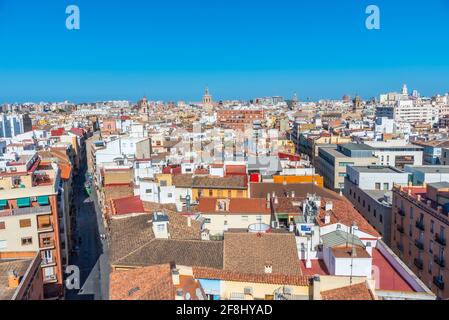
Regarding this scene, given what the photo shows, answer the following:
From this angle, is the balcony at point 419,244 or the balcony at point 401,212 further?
the balcony at point 401,212

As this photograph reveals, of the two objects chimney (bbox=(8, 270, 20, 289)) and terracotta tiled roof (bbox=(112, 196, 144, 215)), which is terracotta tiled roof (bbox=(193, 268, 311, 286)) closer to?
chimney (bbox=(8, 270, 20, 289))

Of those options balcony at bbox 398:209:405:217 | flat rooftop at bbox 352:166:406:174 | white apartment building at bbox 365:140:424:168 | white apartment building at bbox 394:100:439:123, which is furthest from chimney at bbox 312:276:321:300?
white apartment building at bbox 394:100:439:123

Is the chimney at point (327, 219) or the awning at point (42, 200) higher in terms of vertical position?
the awning at point (42, 200)

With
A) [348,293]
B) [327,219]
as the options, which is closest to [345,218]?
[327,219]

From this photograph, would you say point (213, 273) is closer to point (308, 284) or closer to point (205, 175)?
point (308, 284)

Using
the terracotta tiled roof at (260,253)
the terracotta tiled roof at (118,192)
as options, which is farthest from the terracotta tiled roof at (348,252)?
the terracotta tiled roof at (118,192)

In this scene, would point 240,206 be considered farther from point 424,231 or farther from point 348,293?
point 348,293

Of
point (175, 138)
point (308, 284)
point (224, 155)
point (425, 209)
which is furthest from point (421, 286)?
point (175, 138)

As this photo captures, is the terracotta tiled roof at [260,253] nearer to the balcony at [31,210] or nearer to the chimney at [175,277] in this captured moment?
the chimney at [175,277]
